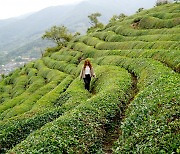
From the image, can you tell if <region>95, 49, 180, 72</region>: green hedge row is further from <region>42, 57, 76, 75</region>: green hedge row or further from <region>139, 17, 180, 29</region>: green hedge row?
<region>139, 17, 180, 29</region>: green hedge row

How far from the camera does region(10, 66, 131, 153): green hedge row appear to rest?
780 inches

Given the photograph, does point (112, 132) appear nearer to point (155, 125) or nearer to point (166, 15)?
point (155, 125)

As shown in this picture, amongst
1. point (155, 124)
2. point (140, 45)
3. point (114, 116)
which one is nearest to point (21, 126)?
point (114, 116)

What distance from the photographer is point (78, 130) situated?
22328 mm

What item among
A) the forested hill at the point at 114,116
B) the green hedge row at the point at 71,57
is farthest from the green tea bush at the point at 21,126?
the green hedge row at the point at 71,57

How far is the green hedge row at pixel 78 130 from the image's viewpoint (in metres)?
19.8

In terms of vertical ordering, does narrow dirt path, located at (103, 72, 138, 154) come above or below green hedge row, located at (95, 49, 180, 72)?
above

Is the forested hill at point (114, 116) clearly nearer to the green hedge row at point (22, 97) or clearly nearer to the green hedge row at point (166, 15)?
the green hedge row at point (22, 97)

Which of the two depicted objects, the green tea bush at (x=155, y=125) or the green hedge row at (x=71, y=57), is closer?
the green tea bush at (x=155, y=125)

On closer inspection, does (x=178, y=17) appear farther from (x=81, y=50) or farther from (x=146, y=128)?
(x=146, y=128)

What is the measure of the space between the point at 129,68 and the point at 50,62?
49084mm

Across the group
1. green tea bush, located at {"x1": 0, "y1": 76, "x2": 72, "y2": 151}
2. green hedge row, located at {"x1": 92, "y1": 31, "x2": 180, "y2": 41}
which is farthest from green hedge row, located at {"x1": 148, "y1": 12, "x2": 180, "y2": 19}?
green tea bush, located at {"x1": 0, "y1": 76, "x2": 72, "y2": 151}

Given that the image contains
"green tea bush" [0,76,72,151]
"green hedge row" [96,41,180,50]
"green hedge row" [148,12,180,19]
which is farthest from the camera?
"green hedge row" [148,12,180,19]

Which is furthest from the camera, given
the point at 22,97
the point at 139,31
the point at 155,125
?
the point at 139,31
